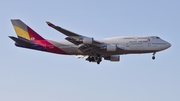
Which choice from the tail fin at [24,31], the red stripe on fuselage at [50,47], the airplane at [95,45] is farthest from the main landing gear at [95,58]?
the tail fin at [24,31]

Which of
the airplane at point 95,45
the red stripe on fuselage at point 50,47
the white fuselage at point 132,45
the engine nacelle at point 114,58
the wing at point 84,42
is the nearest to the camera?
the wing at point 84,42

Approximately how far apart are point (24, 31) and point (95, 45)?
12703 mm

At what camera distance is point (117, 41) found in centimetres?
6788

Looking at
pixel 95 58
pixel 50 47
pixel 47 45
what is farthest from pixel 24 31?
pixel 95 58

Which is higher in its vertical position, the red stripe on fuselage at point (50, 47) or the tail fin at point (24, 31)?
the tail fin at point (24, 31)

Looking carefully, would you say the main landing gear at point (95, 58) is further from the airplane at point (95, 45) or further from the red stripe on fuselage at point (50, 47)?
the red stripe on fuselage at point (50, 47)

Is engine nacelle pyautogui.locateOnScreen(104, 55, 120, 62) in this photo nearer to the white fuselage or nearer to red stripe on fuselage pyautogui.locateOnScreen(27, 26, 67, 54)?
the white fuselage

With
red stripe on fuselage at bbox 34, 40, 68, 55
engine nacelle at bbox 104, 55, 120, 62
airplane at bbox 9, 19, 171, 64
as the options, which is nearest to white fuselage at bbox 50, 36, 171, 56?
airplane at bbox 9, 19, 171, 64

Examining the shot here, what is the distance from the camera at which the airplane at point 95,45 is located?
2623 inches

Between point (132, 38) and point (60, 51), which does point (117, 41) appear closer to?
point (132, 38)

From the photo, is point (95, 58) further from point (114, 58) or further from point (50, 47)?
point (50, 47)

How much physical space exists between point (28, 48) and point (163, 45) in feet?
68.6

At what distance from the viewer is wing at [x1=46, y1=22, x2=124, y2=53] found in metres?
65.8

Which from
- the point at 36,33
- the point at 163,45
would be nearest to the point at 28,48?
the point at 36,33
